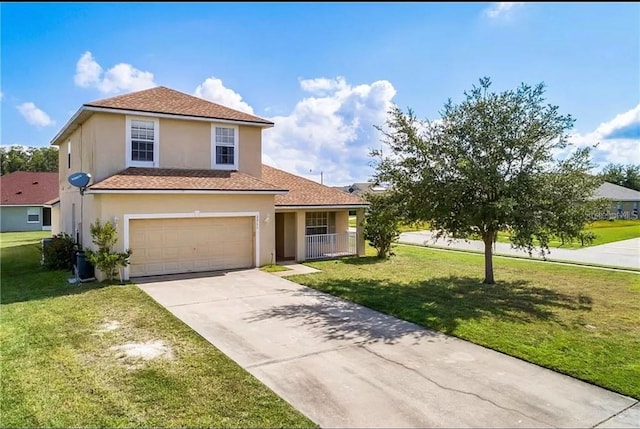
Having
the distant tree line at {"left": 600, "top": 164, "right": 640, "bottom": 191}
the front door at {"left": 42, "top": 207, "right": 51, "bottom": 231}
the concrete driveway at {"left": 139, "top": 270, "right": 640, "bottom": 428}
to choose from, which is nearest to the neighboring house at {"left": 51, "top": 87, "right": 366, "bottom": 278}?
the concrete driveway at {"left": 139, "top": 270, "right": 640, "bottom": 428}

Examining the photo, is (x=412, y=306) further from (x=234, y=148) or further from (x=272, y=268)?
(x=234, y=148)

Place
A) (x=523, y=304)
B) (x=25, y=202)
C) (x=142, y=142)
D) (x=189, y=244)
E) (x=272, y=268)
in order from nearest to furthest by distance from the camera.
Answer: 1. (x=523, y=304)
2. (x=189, y=244)
3. (x=142, y=142)
4. (x=272, y=268)
5. (x=25, y=202)

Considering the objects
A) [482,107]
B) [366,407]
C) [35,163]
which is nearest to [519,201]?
[482,107]

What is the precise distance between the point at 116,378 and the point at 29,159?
69.5 meters

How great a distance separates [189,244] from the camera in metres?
15.0

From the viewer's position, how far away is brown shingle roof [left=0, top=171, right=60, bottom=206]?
121 feet

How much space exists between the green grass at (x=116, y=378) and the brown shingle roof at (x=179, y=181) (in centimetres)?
467

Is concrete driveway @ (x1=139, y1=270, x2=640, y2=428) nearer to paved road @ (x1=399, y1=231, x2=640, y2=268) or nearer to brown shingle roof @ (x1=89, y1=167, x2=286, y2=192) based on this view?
brown shingle roof @ (x1=89, y1=167, x2=286, y2=192)

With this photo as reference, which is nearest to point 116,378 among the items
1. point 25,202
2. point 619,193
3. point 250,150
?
point 250,150

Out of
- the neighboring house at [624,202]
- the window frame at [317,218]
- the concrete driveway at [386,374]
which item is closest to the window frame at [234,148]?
the window frame at [317,218]

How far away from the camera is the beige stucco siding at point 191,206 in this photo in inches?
531

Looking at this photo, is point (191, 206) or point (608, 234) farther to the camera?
→ point (608, 234)

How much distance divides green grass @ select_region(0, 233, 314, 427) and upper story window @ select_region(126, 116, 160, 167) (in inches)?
265

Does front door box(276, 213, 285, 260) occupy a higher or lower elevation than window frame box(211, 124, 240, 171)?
lower
